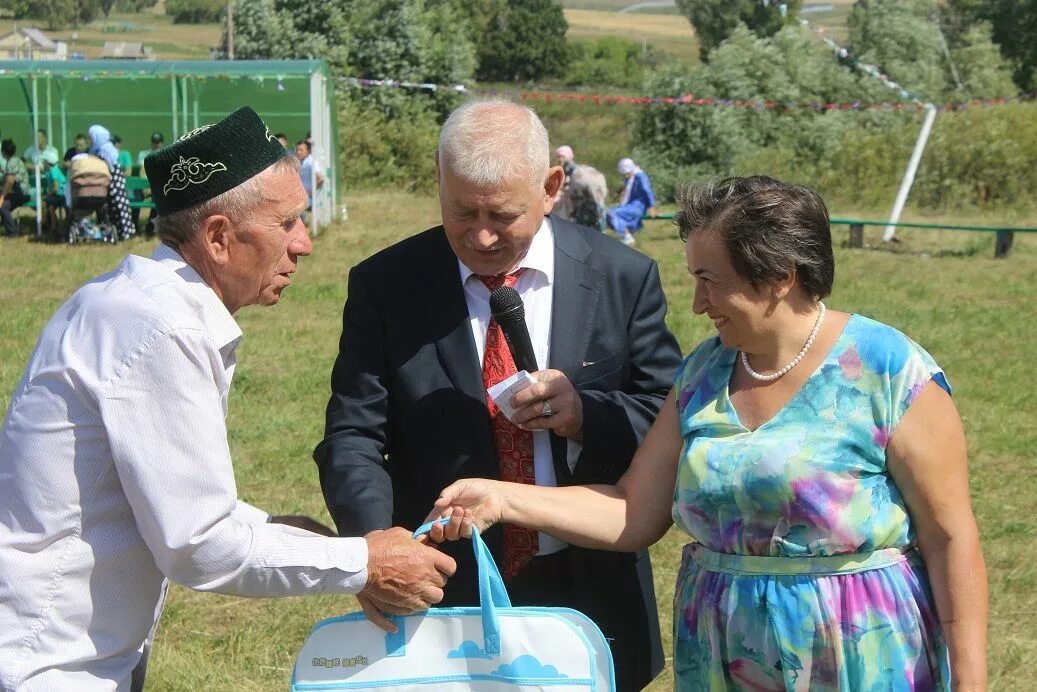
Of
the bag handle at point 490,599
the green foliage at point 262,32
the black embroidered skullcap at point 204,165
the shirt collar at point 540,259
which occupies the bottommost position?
the bag handle at point 490,599

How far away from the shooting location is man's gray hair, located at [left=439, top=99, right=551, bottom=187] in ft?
8.87

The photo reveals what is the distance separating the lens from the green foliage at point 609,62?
238ft

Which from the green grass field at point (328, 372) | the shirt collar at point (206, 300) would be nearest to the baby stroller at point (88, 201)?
the green grass field at point (328, 372)

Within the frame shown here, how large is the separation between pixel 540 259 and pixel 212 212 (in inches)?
34.3

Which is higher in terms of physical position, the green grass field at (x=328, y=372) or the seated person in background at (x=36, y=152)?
the seated person in background at (x=36, y=152)

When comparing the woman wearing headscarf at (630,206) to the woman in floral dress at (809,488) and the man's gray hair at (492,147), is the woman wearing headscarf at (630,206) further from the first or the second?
the woman in floral dress at (809,488)

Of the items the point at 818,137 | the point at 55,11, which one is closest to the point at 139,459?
the point at 818,137

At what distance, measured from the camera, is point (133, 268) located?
7.54ft

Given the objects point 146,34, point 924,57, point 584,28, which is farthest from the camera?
point 584,28

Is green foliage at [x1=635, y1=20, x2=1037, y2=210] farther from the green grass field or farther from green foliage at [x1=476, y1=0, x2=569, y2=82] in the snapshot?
green foliage at [x1=476, y1=0, x2=569, y2=82]

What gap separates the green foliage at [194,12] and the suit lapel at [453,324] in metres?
86.6

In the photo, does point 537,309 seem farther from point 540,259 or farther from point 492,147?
point 492,147

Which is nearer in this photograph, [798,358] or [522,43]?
[798,358]

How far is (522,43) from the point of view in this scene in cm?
7300
